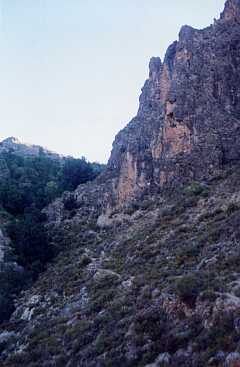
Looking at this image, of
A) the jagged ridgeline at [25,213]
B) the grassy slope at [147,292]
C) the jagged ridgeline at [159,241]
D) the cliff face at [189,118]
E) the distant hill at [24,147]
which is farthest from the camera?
the distant hill at [24,147]

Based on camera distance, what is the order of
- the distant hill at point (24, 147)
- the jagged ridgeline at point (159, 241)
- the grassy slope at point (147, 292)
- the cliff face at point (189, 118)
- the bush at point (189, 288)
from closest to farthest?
the grassy slope at point (147, 292), the jagged ridgeline at point (159, 241), the bush at point (189, 288), the cliff face at point (189, 118), the distant hill at point (24, 147)

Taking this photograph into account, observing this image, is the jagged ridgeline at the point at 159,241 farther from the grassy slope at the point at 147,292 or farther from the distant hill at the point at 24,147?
the distant hill at the point at 24,147

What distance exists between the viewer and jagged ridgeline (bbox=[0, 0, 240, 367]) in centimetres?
1514

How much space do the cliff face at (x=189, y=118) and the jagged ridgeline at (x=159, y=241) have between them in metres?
0.10

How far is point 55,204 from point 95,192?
4563 millimetres

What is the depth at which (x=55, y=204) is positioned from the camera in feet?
144

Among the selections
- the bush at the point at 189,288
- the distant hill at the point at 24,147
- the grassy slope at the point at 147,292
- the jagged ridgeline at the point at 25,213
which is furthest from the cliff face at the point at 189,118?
the distant hill at the point at 24,147

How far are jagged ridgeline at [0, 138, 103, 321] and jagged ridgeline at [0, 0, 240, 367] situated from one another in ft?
3.02

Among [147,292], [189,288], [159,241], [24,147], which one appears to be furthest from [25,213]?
[24,147]

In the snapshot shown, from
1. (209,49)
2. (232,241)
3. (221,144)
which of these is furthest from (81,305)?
(209,49)

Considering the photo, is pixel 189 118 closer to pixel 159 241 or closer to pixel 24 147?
pixel 159 241

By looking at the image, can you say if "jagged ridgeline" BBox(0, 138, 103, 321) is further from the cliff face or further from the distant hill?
the distant hill

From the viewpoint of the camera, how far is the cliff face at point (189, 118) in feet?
115

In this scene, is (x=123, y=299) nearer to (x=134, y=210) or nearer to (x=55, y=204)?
(x=134, y=210)
